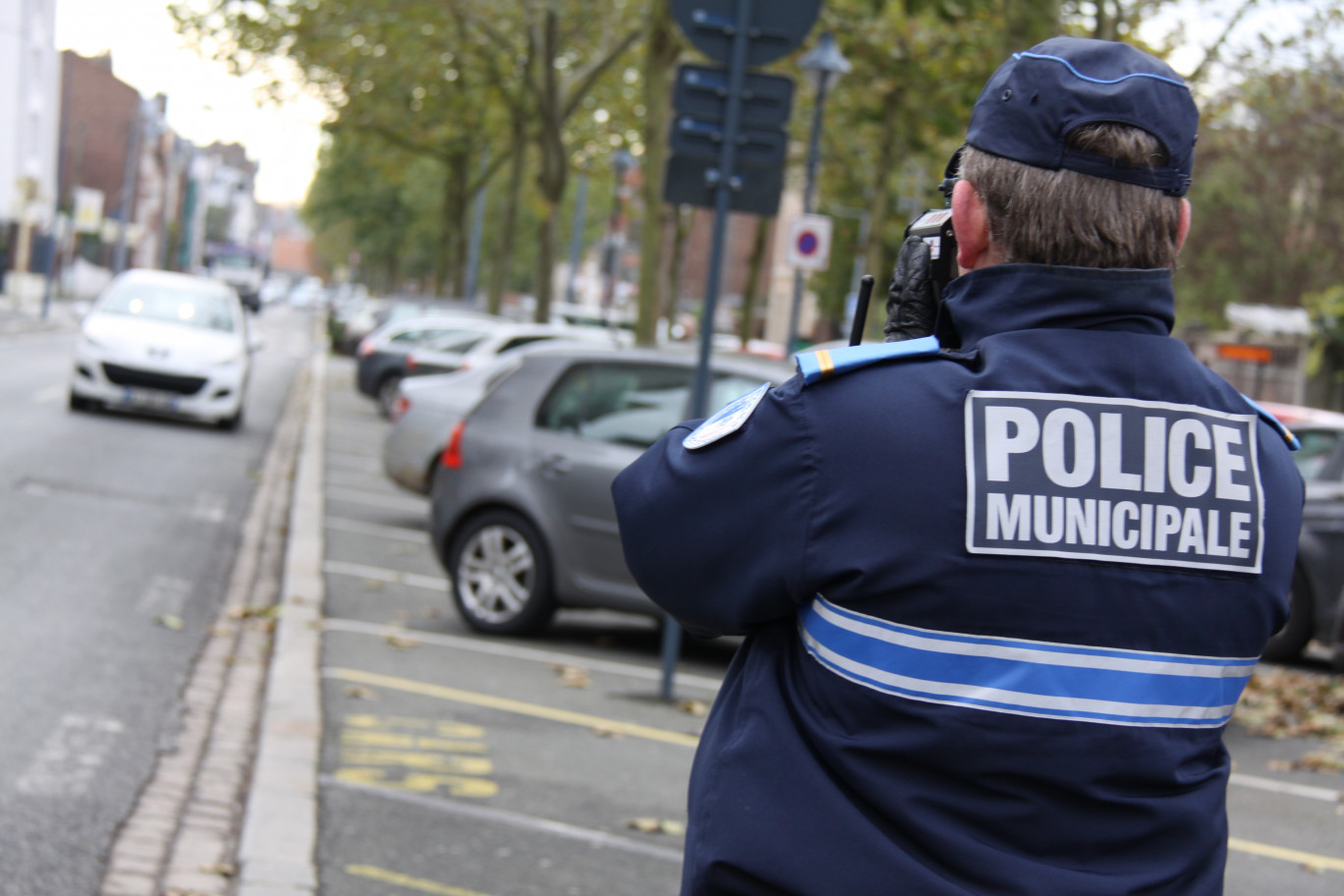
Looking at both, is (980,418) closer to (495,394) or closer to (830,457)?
(830,457)

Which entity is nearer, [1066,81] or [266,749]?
[1066,81]

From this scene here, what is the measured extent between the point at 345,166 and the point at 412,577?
41.5 metres

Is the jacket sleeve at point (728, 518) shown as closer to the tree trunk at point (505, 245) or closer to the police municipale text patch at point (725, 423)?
the police municipale text patch at point (725, 423)

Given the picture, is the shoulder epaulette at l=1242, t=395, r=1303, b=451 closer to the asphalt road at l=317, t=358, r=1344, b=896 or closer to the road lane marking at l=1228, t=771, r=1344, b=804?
the asphalt road at l=317, t=358, r=1344, b=896

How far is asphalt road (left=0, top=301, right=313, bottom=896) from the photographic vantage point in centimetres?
500

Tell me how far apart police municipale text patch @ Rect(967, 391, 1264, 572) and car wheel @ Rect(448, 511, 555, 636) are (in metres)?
6.90

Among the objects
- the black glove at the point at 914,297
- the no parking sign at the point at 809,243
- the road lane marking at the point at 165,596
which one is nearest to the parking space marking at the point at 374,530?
the road lane marking at the point at 165,596

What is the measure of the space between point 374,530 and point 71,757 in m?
7.19

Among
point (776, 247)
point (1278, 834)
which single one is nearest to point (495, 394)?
point (1278, 834)

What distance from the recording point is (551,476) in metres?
8.65

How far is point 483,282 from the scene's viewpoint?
75.2m

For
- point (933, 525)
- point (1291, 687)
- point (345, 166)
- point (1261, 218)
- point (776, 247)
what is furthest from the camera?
point (776, 247)

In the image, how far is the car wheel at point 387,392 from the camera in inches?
951

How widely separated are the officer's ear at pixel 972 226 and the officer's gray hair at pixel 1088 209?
25mm
